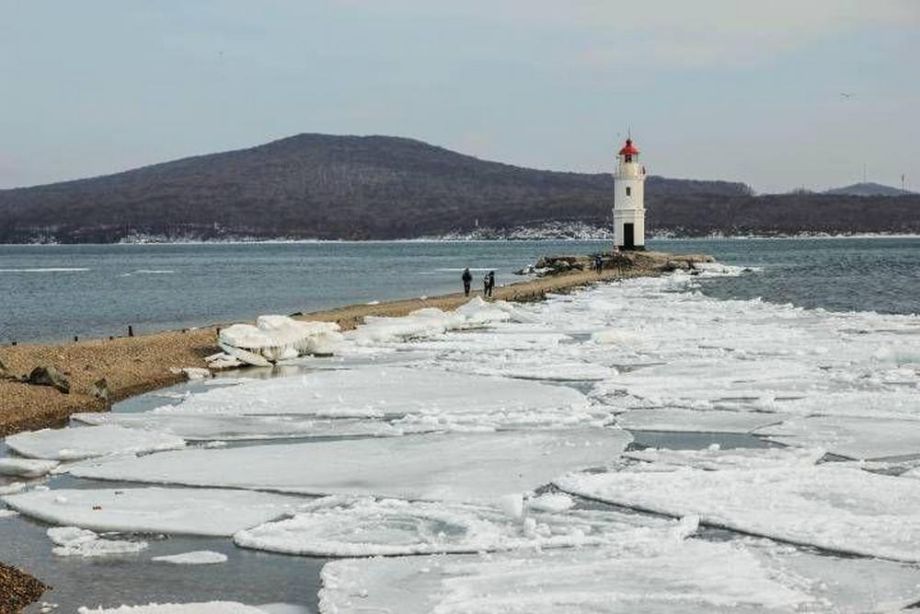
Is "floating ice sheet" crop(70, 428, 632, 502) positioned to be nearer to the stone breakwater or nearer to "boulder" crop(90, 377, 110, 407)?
the stone breakwater

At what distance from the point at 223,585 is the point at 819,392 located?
10277 millimetres

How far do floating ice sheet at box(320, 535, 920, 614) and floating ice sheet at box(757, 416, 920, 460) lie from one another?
390cm

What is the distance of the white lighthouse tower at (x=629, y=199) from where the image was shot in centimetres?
6756

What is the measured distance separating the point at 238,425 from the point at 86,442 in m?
1.95

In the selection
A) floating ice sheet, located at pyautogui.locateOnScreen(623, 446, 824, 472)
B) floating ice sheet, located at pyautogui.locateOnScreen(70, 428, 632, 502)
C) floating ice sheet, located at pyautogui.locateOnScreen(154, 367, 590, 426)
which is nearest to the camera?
floating ice sheet, located at pyautogui.locateOnScreen(70, 428, 632, 502)

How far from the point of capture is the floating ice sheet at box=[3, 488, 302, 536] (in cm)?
871

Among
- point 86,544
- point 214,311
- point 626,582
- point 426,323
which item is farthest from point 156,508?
point 214,311

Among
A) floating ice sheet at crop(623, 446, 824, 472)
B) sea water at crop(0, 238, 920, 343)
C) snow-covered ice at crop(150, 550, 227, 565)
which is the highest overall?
floating ice sheet at crop(623, 446, 824, 472)

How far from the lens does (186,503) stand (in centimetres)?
938

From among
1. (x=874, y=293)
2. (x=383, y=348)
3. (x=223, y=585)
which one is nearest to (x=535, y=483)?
(x=223, y=585)

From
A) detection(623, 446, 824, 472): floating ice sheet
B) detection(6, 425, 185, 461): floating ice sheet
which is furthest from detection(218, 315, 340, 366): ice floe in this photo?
detection(623, 446, 824, 472): floating ice sheet

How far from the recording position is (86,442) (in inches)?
476

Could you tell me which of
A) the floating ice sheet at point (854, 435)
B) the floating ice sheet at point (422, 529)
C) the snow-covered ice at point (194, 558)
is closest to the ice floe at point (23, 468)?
the floating ice sheet at point (422, 529)

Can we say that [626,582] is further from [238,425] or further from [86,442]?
[238,425]
